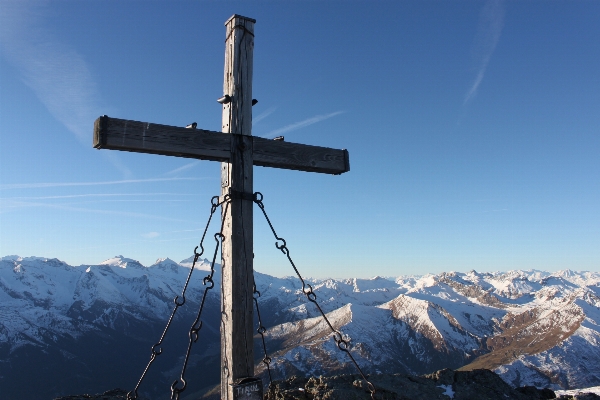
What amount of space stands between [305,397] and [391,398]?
62.5 inches

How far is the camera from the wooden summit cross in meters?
5.57

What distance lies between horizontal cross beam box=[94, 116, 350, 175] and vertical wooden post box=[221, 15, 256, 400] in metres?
0.25

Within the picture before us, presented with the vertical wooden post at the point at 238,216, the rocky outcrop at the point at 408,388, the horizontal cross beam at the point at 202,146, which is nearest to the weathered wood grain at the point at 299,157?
the horizontal cross beam at the point at 202,146

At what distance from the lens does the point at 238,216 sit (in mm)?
5988

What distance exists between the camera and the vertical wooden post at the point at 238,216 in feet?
18.7

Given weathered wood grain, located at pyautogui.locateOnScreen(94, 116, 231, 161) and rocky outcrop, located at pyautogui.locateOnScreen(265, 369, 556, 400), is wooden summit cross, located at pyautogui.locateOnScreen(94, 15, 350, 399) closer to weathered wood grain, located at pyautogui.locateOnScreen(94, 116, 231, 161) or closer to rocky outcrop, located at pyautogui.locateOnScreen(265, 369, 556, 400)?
weathered wood grain, located at pyautogui.locateOnScreen(94, 116, 231, 161)

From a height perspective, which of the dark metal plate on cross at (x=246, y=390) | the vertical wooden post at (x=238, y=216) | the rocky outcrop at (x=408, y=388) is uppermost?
the vertical wooden post at (x=238, y=216)

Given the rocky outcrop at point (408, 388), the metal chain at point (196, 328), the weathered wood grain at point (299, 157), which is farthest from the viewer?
the rocky outcrop at point (408, 388)

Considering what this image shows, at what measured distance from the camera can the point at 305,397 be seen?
25.1 feet

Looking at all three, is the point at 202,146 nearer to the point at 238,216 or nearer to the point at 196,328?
the point at 238,216

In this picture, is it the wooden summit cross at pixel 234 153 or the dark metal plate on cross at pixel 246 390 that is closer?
the dark metal plate on cross at pixel 246 390

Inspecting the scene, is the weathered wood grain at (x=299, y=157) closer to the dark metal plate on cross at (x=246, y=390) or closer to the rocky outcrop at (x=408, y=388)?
the dark metal plate on cross at (x=246, y=390)

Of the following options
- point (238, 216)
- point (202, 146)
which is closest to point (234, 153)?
point (202, 146)

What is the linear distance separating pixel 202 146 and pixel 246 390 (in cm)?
327
